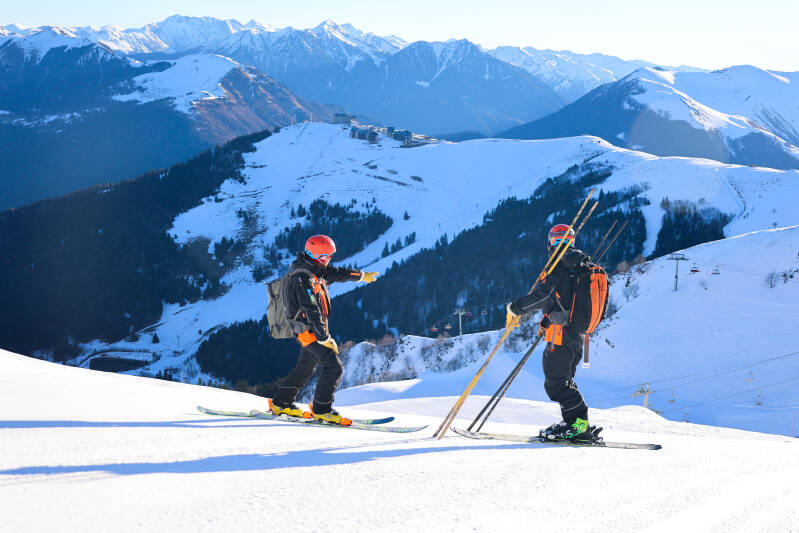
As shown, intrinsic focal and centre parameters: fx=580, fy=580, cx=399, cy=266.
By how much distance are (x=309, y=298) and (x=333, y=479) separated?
3.11 m

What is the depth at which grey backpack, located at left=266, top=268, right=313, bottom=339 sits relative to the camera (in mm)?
7777

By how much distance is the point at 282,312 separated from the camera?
788 cm

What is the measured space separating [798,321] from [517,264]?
256ft

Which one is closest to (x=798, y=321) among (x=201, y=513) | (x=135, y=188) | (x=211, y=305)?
(x=201, y=513)

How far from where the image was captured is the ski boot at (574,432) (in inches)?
311

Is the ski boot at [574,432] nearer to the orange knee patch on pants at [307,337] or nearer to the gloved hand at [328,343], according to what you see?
the gloved hand at [328,343]

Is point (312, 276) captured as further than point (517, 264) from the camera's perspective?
No

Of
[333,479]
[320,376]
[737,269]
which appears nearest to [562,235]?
[320,376]

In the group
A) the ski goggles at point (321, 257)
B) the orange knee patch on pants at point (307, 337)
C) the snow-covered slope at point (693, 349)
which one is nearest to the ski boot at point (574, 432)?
the orange knee patch on pants at point (307, 337)

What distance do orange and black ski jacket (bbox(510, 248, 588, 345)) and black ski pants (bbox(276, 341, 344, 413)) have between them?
8.55ft

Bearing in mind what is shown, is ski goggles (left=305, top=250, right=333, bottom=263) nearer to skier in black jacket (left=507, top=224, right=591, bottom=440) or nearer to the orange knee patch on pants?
the orange knee patch on pants

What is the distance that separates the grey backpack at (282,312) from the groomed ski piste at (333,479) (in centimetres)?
129

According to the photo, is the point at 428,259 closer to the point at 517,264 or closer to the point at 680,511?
the point at 517,264

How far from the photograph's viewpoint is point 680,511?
4.41m
